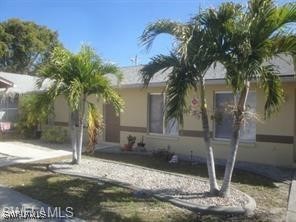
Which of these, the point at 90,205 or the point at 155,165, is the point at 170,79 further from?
the point at 155,165

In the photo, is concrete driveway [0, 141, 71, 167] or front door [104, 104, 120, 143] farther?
front door [104, 104, 120, 143]

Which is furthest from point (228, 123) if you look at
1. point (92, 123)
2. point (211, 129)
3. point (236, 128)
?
point (236, 128)

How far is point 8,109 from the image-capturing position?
2248 centimetres

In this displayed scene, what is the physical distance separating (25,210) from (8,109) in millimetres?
16744

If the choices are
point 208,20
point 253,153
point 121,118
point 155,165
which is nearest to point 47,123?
point 121,118

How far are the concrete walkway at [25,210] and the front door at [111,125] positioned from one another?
8.74 m

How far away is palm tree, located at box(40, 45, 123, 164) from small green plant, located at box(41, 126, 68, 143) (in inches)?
247

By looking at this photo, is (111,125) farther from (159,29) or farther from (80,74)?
(159,29)

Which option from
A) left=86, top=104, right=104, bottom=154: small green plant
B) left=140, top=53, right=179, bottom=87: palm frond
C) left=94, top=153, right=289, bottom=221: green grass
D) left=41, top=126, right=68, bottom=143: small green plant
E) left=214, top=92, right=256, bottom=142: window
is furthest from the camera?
left=41, top=126, right=68, bottom=143: small green plant

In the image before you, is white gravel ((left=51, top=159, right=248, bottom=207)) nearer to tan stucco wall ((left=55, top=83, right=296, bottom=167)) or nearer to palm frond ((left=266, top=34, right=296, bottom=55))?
tan stucco wall ((left=55, top=83, right=296, bottom=167))

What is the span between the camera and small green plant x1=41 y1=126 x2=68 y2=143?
17.4m

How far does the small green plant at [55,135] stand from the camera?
17.4 metres

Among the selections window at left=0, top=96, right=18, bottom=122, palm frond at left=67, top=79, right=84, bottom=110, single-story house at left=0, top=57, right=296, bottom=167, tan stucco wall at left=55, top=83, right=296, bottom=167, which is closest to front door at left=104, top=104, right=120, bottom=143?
single-story house at left=0, top=57, right=296, bottom=167

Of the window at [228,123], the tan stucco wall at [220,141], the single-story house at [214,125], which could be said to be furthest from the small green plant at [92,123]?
the window at [228,123]
